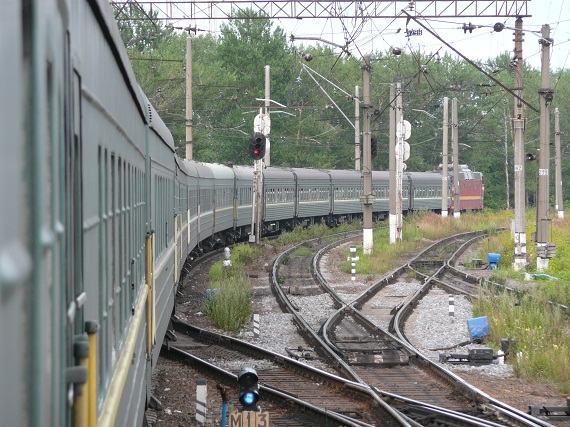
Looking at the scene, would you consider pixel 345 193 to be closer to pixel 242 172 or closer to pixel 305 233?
pixel 305 233

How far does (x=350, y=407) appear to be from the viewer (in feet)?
33.3

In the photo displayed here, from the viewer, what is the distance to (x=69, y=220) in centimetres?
253

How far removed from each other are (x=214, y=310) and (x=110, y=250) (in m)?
12.5

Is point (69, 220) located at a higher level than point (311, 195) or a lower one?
higher

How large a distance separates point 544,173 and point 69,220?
21.6 m

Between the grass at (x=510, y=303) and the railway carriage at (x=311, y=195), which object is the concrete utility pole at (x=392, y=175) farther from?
the railway carriage at (x=311, y=195)

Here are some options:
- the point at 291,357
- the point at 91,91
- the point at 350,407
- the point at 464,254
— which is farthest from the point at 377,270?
the point at 91,91

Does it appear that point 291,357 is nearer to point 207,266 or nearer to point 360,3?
point 360,3

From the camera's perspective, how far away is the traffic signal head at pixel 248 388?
756 cm

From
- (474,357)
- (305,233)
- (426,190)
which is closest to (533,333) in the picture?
(474,357)

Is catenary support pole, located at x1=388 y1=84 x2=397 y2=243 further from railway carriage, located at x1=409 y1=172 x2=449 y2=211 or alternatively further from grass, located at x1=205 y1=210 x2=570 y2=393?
railway carriage, located at x1=409 y1=172 x2=449 y2=211

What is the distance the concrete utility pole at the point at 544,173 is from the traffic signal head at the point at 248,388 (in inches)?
629

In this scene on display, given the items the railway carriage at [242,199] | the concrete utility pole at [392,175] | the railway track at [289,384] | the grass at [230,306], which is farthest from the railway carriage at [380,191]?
the railway track at [289,384]

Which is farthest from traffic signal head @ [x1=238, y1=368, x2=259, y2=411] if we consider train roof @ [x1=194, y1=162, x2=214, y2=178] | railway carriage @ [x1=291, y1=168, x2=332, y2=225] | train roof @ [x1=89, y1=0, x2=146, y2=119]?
railway carriage @ [x1=291, y1=168, x2=332, y2=225]
